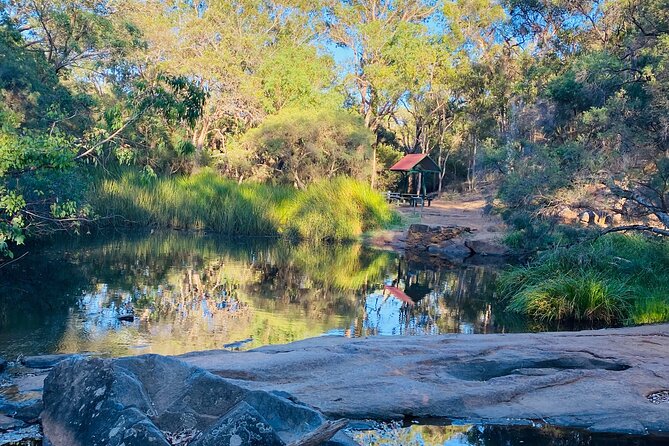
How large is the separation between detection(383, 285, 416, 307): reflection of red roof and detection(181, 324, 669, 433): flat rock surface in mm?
4560

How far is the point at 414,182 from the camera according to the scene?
37.1 m

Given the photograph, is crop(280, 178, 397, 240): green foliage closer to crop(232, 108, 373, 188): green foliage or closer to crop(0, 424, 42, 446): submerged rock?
crop(232, 108, 373, 188): green foliage

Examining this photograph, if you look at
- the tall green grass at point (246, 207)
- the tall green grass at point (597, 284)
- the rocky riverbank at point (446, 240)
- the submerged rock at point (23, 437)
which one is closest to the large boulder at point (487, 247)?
the rocky riverbank at point (446, 240)

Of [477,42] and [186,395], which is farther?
[477,42]

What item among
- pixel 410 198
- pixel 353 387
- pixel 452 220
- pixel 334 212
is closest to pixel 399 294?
pixel 353 387

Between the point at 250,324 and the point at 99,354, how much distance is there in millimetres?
2567

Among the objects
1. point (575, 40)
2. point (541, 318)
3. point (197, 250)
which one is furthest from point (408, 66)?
point (541, 318)

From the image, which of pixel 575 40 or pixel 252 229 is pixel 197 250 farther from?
pixel 575 40

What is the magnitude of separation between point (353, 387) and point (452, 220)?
18.9m

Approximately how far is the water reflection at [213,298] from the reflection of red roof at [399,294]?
0.02m

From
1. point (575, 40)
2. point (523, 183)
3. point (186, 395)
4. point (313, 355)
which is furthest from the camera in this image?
point (575, 40)

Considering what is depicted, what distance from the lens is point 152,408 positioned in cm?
408

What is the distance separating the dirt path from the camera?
20141 mm

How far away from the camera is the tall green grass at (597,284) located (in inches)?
399
